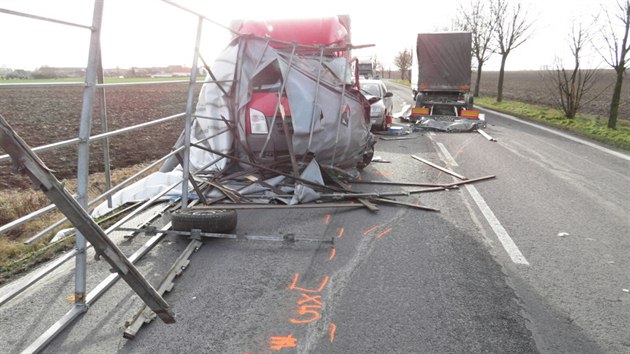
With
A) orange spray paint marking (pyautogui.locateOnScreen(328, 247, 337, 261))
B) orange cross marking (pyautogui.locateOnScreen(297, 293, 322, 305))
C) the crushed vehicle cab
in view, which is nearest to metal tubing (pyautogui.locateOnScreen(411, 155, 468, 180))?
the crushed vehicle cab

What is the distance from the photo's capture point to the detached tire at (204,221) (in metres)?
4.47

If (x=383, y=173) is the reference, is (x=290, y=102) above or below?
above

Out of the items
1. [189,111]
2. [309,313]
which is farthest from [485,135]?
[309,313]

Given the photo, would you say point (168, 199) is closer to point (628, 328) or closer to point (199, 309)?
point (199, 309)

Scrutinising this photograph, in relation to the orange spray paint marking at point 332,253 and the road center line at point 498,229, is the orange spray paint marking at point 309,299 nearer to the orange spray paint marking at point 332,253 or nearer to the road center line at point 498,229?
the orange spray paint marking at point 332,253

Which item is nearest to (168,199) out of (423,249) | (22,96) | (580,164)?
(423,249)

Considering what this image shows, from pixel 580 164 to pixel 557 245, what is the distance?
532 centimetres

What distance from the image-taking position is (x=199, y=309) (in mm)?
3119

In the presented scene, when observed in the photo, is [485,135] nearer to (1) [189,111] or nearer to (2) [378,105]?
(2) [378,105]

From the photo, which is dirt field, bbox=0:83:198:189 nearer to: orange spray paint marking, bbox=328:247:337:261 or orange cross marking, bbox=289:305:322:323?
orange spray paint marking, bbox=328:247:337:261

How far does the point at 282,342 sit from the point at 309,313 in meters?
0.39

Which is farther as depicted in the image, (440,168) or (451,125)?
(451,125)

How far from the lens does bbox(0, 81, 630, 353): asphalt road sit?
276 cm

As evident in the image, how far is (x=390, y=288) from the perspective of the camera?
3461 millimetres
